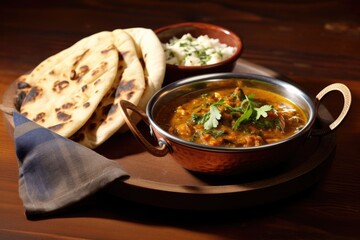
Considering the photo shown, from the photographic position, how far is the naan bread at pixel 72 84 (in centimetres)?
298

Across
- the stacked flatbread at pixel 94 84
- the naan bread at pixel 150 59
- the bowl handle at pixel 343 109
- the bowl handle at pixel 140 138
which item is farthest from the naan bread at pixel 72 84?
the bowl handle at pixel 343 109

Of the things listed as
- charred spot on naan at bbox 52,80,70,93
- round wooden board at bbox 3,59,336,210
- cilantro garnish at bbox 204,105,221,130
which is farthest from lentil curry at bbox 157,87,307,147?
charred spot on naan at bbox 52,80,70,93

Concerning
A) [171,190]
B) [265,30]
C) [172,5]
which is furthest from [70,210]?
[172,5]

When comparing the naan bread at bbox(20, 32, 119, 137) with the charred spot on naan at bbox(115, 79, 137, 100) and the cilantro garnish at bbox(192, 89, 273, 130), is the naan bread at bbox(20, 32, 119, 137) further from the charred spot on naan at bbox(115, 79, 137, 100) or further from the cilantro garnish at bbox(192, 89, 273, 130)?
the cilantro garnish at bbox(192, 89, 273, 130)

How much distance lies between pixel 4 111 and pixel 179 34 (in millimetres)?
1232

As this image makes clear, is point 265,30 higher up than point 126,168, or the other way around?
point 126,168

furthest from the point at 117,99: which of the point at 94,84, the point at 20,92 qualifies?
→ the point at 20,92

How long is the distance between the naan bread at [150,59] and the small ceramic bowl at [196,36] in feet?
0.47

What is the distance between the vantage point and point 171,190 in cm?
250

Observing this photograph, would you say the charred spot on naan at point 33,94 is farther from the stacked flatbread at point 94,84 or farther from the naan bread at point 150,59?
the naan bread at point 150,59

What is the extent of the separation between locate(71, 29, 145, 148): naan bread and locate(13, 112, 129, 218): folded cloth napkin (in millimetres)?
176

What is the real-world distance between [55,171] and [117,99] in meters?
0.54

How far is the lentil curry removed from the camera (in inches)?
102

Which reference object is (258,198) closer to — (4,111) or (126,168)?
(126,168)
